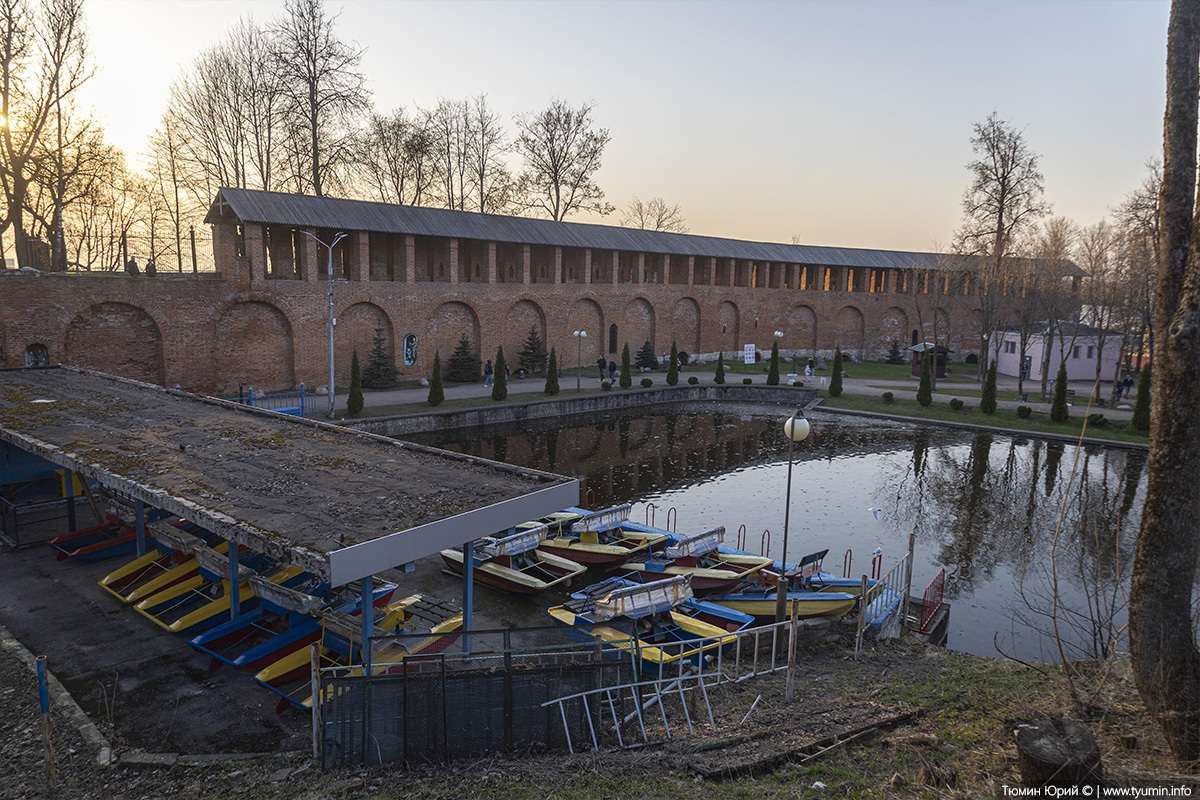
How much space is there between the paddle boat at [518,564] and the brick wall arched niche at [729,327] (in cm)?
3181

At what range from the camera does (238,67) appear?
31.4 m

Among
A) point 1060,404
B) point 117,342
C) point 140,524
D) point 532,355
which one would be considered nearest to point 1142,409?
point 1060,404

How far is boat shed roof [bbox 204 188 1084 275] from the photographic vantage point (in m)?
24.7

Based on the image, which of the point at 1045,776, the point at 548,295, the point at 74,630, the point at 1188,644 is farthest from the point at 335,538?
the point at 548,295

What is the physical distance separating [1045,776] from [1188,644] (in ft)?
5.91

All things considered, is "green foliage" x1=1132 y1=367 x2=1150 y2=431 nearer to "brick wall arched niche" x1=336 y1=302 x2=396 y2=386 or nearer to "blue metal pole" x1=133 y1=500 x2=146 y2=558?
"brick wall arched niche" x1=336 y1=302 x2=396 y2=386

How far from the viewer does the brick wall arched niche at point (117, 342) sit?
20844 millimetres

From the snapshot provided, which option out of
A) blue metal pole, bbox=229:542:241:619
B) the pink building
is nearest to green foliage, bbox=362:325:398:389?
blue metal pole, bbox=229:542:241:619

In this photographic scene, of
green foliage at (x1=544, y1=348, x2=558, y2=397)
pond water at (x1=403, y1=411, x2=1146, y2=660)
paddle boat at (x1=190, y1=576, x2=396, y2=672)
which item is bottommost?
pond water at (x1=403, y1=411, x2=1146, y2=660)

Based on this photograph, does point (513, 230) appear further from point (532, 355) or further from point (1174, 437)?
point (1174, 437)

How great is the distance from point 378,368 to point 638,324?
1558 cm

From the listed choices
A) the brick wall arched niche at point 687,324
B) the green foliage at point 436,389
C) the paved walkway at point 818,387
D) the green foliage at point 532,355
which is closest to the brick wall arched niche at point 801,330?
the paved walkway at point 818,387

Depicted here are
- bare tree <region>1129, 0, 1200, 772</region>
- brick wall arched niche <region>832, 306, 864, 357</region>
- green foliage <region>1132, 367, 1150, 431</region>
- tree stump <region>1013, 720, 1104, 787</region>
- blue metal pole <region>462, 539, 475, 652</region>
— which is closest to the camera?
tree stump <region>1013, 720, 1104, 787</region>

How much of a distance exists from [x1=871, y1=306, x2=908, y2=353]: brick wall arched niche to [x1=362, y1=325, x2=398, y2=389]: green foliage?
32937mm
